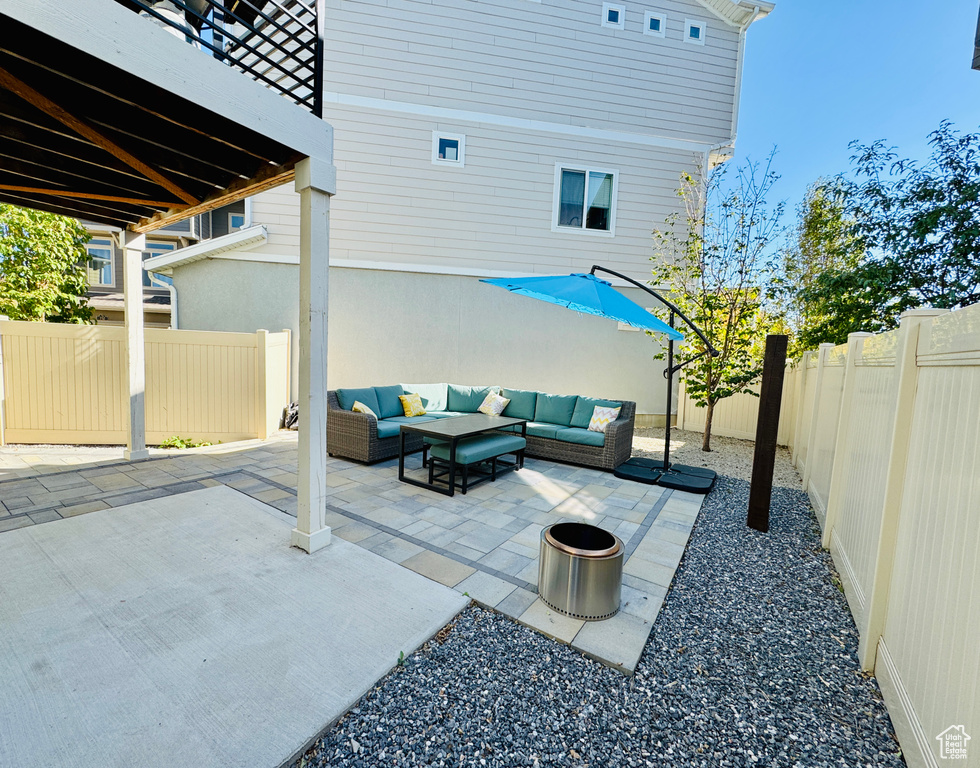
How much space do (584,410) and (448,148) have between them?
571cm

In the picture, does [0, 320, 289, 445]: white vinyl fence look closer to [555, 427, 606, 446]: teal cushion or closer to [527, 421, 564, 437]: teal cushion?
[527, 421, 564, 437]: teal cushion

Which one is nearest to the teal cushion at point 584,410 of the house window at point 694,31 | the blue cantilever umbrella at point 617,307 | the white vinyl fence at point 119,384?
the blue cantilever umbrella at point 617,307

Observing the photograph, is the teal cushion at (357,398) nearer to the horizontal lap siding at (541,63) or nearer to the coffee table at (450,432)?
the coffee table at (450,432)

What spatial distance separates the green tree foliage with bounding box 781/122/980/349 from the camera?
5641 millimetres

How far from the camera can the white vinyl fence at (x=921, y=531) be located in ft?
4.85

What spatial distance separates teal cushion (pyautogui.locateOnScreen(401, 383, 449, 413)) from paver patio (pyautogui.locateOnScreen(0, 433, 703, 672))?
1.53m

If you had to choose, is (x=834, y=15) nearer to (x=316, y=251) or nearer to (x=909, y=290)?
(x=909, y=290)

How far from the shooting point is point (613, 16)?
8438 mm

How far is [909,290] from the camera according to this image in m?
6.16

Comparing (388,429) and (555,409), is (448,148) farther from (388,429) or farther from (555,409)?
(388,429)

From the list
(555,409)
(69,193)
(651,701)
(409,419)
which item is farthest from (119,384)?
(651,701)

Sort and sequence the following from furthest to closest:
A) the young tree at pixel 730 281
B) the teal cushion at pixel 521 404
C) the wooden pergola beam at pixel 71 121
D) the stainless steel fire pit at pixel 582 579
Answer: the teal cushion at pixel 521 404
the young tree at pixel 730 281
the stainless steel fire pit at pixel 582 579
the wooden pergola beam at pixel 71 121

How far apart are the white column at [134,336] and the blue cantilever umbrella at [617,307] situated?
436 centimetres

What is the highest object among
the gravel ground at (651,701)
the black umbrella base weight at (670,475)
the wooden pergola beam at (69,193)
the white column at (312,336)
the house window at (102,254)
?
the house window at (102,254)
